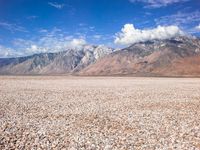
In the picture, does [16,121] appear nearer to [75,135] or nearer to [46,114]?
[46,114]

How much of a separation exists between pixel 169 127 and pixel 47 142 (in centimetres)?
694

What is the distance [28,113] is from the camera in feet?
72.0

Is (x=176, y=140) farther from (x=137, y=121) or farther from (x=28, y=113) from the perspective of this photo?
(x=28, y=113)

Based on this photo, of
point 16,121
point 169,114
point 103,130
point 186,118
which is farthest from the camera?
point 169,114

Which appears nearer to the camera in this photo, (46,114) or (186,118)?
(186,118)

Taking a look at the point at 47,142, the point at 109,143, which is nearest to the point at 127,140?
the point at 109,143

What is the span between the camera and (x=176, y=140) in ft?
44.1

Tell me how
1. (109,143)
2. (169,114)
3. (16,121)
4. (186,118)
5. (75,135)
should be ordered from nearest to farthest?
(109,143)
(75,135)
(16,121)
(186,118)
(169,114)

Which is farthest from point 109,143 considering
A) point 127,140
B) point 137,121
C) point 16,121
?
point 16,121

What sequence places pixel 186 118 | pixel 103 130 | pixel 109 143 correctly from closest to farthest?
pixel 109 143
pixel 103 130
pixel 186 118

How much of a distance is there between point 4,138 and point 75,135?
126 inches

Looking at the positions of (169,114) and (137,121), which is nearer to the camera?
(137,121)

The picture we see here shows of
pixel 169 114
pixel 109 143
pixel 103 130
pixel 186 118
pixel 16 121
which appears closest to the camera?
pixel 109 143

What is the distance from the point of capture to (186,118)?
64.3 ft
